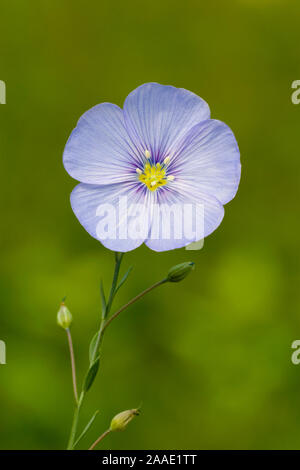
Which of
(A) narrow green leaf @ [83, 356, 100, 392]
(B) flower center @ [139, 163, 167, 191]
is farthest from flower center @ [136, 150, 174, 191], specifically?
(A) narrow green leaf @ [83, 356, 100, 392]

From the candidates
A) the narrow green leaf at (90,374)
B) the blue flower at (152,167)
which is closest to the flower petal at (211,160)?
the blue flower at (152,167)

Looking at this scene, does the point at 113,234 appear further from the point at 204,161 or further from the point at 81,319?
the point at 81,319

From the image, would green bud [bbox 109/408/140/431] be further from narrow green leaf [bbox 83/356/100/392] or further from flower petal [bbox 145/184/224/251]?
flower petal [bbox 145/184/224/251]

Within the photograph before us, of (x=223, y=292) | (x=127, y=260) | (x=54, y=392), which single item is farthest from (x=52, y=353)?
(x=223, y=292)

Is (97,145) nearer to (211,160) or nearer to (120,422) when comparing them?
(211,160)

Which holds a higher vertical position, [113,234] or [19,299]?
[19,299]

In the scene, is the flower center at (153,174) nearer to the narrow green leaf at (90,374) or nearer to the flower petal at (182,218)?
the flower petal at (182,218)
